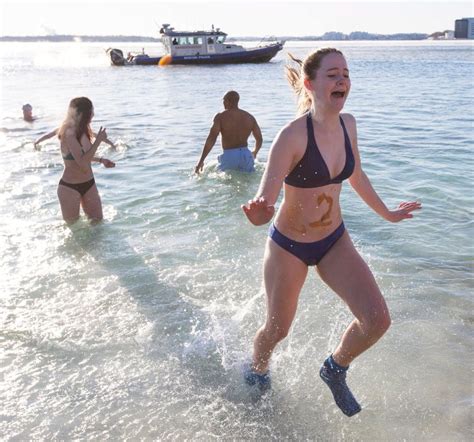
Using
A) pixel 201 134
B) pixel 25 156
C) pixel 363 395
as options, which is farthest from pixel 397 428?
pixel 201 134

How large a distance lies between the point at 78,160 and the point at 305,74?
419 cm

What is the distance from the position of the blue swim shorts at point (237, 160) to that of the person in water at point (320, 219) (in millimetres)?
5968

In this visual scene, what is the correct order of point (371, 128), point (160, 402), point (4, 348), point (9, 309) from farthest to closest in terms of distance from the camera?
point (371, 128), point (9, 309), point (4, 348), point (160, 402)

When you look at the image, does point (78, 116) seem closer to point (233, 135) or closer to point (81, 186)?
point (81, 186)

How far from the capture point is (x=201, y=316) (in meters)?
4.98

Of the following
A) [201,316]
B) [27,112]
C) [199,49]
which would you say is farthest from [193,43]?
[201,316]

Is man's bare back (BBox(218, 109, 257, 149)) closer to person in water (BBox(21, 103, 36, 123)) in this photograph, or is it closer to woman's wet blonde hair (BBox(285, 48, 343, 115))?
woman's wet blonde hair (BBox(285, 48, 343, 115))

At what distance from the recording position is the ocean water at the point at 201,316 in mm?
3633

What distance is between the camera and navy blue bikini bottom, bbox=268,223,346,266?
339cm

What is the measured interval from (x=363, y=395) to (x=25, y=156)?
34.3ft

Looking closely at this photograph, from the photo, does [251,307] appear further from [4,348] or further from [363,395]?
[4,348]

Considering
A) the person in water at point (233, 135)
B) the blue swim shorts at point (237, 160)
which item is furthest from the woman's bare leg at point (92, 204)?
the blue swim shorts at point (237, 160)

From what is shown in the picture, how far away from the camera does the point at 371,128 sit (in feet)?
49.8

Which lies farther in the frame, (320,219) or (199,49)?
(199,49)
